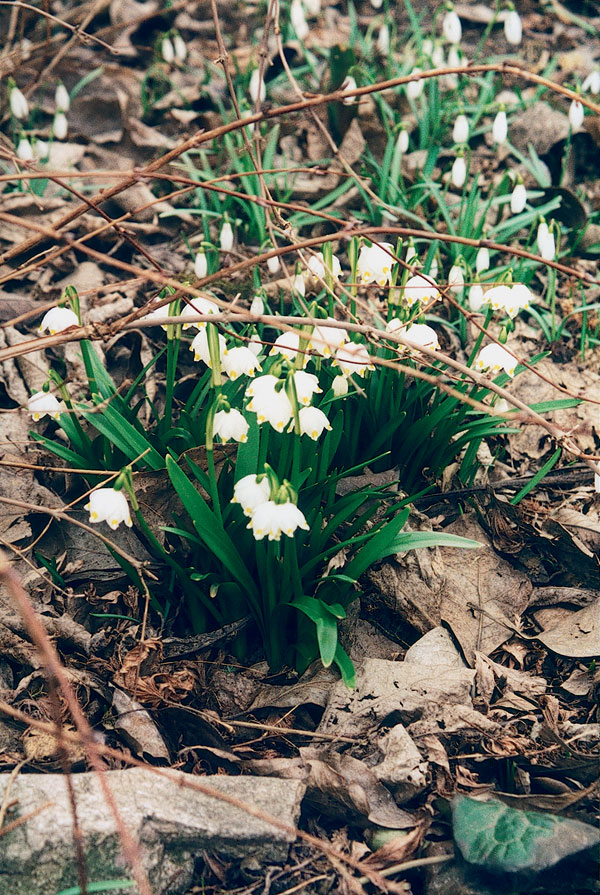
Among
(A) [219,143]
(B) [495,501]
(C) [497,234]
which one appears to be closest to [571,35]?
(C) [497,234]

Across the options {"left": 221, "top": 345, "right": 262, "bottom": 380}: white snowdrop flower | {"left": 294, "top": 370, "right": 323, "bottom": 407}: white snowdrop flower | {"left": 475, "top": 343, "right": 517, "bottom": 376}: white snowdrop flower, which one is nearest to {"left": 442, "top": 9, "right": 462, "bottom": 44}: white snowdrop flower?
{"left": 475, "top": 343, "right": 517, "bottom": 376}: white snowdrop flower

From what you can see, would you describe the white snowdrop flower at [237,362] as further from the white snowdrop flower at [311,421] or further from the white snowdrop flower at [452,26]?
the white snowdrop flower at [452,26]

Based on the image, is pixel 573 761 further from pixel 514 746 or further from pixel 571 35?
pixel 571 35

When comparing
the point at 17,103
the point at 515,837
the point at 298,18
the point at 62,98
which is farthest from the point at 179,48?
the point at 515,837

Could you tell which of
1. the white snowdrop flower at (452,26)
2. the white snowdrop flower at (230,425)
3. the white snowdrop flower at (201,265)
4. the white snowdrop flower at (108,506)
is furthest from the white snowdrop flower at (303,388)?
the white snowdrop flower at (452,26)

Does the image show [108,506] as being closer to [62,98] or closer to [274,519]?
[274,519]

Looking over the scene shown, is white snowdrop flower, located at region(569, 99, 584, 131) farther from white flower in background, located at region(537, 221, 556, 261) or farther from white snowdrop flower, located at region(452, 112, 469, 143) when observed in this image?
white flower in background, located at region(537, 221, 556, 261)
